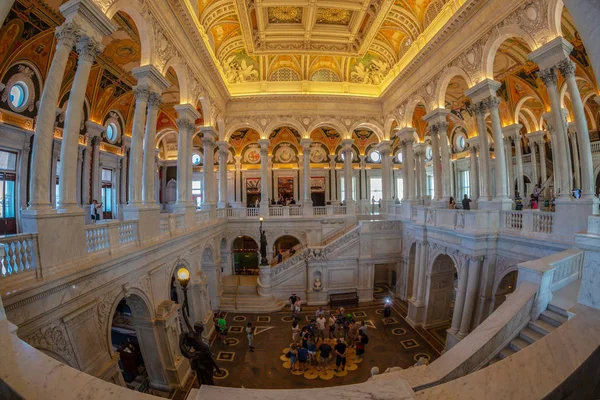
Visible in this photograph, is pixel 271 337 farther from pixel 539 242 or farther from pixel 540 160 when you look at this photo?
pixel 540 160

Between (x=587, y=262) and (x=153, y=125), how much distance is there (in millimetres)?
11117

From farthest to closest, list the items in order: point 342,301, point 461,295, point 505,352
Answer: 1. point 342,301
2. point 461,295
3. point 505,352

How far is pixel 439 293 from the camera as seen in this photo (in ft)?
43.2

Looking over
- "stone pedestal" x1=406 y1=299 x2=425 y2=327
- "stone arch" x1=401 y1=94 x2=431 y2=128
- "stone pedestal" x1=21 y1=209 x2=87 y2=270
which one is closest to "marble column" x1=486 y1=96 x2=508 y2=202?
"stone arch" x1=401 y1=94 x2=431 y2=128

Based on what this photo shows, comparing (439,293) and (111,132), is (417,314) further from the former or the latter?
(111,132)

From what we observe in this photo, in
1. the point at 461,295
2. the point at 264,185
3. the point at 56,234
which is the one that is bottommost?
the point at 461,295

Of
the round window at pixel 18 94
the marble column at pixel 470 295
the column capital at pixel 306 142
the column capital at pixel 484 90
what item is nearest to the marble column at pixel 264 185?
the column capital at pixel 306 142

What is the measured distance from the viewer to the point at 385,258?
649 inches

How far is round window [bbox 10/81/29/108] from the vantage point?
35.6 ft

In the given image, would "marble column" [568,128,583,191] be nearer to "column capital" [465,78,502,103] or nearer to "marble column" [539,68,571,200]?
"column capital" [465,78,502,103]

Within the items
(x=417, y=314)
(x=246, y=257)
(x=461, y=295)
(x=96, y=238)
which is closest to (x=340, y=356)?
(x=461, y=295)

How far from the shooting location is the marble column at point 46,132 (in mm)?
5273

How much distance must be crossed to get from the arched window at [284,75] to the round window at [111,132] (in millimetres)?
10469

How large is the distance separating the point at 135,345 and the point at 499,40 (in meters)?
17.7
